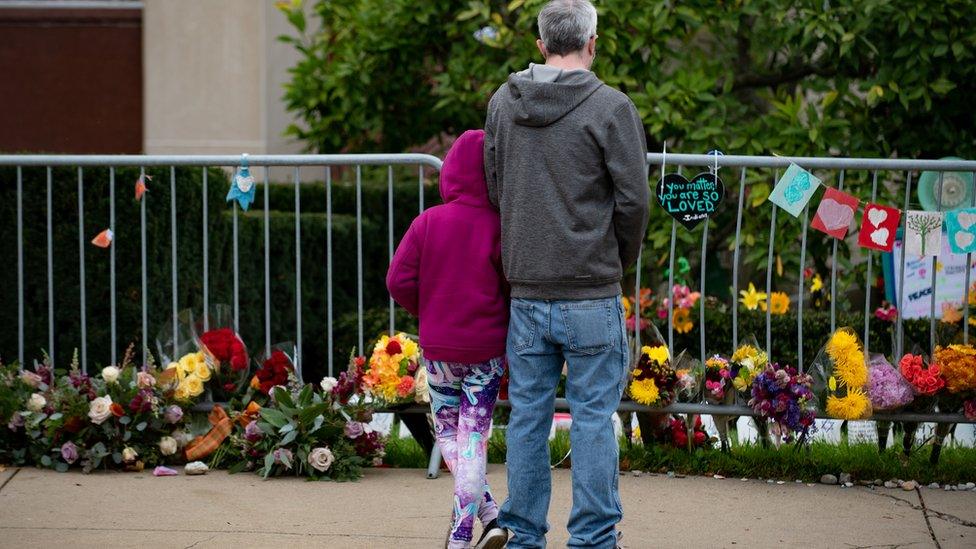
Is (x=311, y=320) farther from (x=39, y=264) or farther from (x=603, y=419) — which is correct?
(x=603, y=419)

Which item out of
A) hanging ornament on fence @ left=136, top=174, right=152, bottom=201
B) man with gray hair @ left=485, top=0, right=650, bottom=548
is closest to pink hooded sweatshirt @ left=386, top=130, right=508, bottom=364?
man with gray hair @ left=485, top=0, right=650, bottom=548

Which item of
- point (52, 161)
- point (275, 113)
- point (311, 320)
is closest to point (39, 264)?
point (52, 161)

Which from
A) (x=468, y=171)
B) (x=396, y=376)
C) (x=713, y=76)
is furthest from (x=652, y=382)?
(x=713, y=76)

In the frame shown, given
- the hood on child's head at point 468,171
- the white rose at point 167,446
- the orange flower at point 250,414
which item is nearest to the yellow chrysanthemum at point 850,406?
the hood on child's head at point 468,171

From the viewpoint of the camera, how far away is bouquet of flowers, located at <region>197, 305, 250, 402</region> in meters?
5.95

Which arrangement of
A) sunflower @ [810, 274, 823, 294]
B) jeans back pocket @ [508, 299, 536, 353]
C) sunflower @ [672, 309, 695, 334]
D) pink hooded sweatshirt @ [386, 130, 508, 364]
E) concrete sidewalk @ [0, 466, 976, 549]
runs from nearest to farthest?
jeans back pocket @ [508, 299, 536, 353]
pink hooded sweatshirt @ [386, 130, 508, 364]
concrete sidewalk @ [0, 466, 976, 549]
sunflower @ [672, 309, 695, 334]
sunflower @ [810, 274, 823, 294]

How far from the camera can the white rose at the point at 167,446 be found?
5785 mm

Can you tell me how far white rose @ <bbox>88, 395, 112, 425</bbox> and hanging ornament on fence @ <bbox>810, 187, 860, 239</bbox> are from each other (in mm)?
3191

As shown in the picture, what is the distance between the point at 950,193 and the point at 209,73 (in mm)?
8086

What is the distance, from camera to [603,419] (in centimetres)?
416

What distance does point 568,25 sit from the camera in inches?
163

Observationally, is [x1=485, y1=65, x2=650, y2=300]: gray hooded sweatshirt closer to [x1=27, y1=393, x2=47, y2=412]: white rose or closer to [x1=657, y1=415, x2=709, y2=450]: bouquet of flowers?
[x1=657, y1=415, x2=709, y2=450]: bouquet of flowers

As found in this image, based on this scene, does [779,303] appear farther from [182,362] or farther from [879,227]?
[182,362]

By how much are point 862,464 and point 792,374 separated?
538 millimetres
